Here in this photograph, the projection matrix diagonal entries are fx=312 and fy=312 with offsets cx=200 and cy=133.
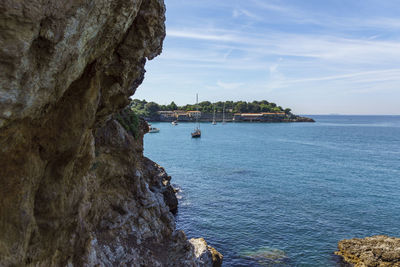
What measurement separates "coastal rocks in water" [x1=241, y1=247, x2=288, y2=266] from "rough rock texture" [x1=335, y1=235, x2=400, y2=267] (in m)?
4.81

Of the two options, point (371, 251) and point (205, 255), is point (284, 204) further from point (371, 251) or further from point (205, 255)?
point (205, 255)

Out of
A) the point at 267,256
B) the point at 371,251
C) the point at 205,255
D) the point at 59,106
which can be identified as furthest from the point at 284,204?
the point at 59,106

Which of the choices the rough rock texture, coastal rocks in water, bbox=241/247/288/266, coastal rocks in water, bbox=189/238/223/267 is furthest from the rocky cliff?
the rough rock texture

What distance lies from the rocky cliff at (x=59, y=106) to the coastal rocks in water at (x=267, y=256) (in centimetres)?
1187

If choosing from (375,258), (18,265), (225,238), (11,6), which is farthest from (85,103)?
(375,258)

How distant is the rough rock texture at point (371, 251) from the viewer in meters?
23.9

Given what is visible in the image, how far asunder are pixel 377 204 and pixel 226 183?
19857 mm

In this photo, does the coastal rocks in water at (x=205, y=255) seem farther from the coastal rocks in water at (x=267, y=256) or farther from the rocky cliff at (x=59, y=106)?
the rocky cliff at (x=59, y=106)

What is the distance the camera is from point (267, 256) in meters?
25.6

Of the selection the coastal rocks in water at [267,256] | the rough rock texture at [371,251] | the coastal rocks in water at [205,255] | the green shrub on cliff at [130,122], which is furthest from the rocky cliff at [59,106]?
the rough rock texture at [371,251]

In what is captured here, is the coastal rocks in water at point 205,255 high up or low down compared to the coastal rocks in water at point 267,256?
up

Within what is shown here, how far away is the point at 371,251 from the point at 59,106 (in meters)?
25.8

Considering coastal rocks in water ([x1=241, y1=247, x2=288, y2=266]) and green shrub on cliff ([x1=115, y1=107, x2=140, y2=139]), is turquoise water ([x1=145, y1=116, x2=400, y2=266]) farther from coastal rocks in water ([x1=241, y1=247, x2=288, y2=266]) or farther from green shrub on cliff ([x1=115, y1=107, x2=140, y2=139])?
green shrub on cliff ([x1=115, y1=107, x2=140, y2=139])

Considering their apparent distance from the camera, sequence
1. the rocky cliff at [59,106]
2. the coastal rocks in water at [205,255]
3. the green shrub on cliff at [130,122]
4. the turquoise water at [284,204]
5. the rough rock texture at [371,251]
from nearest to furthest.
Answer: the rocky cliff at [59,106] → the coastal rocks in water at [205,255] → the rough rock texture at [371,251] → the green shrub on cliff at [130,122] → the turquoise water at [284,204]
